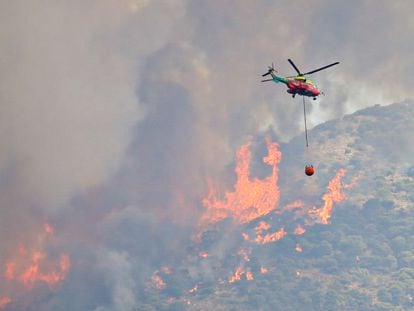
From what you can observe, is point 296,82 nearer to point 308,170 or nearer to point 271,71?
point 271,71

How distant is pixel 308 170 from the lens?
129 m

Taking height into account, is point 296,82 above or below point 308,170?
above

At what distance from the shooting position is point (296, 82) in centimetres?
13088

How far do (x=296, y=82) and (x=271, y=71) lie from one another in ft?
13.8

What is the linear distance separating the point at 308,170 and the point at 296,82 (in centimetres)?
1299

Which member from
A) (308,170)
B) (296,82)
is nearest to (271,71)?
(296,82)

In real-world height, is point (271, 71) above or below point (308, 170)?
above

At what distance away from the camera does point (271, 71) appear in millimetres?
129625

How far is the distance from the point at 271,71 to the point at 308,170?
15183 millimetres
